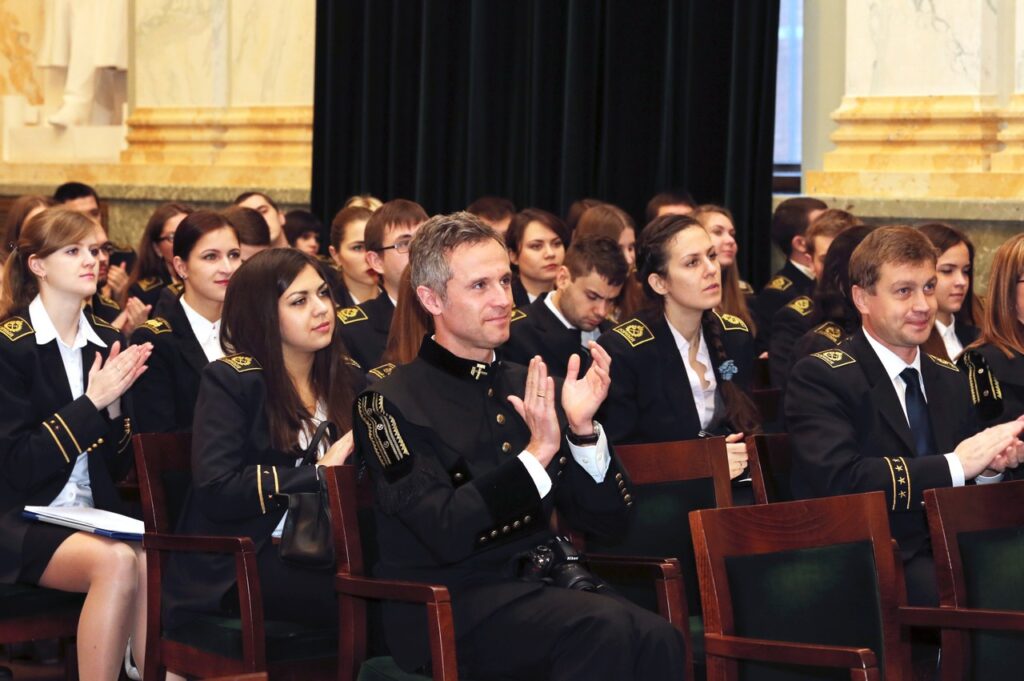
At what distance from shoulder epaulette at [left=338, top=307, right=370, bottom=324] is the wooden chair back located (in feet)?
8.51

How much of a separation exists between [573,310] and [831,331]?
3.90 feet

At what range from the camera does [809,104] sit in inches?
327

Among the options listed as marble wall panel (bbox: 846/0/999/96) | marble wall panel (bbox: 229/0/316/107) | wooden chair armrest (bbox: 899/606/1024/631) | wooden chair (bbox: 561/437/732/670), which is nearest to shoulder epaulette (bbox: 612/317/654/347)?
wooden chair (bbox: 561/437/732/670)

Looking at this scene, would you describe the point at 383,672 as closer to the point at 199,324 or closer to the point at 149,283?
the point at 199,324

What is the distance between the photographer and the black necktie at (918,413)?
13.2 ft

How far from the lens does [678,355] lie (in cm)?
480

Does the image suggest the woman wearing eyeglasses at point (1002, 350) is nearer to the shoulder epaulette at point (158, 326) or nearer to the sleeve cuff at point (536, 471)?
the sleeve cuff at point (536, 471)

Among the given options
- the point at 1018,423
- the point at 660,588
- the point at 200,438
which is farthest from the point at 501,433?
the point at 1018,423

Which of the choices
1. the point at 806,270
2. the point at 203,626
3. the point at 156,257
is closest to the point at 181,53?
the point at 156,257

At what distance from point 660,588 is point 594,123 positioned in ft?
16.6

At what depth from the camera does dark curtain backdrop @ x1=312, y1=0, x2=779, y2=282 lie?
772cm

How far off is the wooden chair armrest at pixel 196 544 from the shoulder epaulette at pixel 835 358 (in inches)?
57.6

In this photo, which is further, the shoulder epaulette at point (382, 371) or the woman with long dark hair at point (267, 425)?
the shoulder epaulette at point (382, 371)

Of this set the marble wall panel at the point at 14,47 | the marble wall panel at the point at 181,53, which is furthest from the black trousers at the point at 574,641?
the marble wall panel at the point at 14,47
